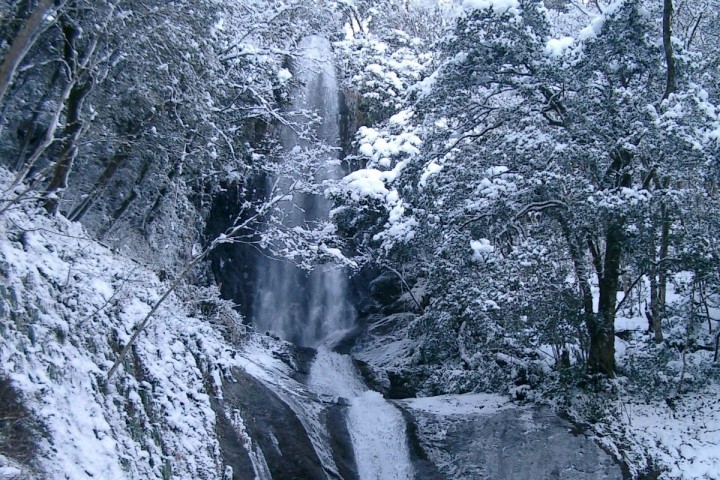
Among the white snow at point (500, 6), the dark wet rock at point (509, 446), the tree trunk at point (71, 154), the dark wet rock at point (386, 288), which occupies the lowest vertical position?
the dark wet rock at point (509, 446)

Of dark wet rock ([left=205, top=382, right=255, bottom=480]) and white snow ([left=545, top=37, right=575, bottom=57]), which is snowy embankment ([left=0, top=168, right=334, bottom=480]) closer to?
dark wet rock ([left=205, top=382, right=255, bottom=480])

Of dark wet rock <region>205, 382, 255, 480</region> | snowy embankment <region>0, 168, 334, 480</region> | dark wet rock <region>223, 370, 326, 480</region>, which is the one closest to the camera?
snowy embankment <region>0, 168, 334, 480</region>

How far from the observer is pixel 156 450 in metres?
5.86

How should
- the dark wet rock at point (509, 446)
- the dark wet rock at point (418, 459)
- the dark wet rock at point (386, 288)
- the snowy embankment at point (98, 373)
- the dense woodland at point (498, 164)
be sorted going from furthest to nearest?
1. the dark wet rock at point (386, 288)
2. the dark wet rock at point (418, 459)
3. the dark wet rock at point (509, 446)
4. the dense woodland at point (498, 164)
5. the snowy embankment at point (98, 373)

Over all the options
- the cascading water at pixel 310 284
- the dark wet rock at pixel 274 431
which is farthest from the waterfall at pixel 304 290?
the dark wet rock at pixel 274 431

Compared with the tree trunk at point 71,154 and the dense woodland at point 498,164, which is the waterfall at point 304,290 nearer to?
the dense woodland at point 498,164

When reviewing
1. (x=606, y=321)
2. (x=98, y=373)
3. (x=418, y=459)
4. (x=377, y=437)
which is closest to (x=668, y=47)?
(x=606, y=321)

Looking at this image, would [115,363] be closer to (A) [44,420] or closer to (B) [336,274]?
(A) [44,420]

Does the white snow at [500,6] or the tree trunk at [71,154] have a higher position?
the white snow at [500,6]

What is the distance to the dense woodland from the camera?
8188 mm

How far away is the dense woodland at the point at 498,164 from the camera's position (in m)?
8.19

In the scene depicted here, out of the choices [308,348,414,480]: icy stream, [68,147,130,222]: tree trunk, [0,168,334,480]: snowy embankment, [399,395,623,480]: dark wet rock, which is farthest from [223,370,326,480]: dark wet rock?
[68,147,130,222]: tree trunk

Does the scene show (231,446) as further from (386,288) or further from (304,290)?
(304,290)

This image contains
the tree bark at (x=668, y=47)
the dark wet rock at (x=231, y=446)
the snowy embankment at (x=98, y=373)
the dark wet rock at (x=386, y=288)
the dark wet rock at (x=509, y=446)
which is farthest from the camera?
the dark wet rock at (x=386, y=288)
